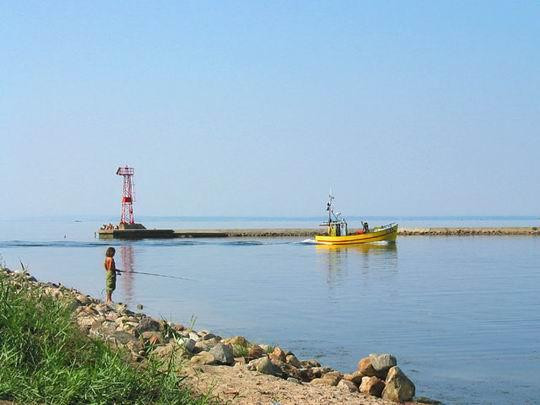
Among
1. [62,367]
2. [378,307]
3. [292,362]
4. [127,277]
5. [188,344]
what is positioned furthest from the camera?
[127,277]

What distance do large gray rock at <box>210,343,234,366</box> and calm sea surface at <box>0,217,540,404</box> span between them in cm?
190

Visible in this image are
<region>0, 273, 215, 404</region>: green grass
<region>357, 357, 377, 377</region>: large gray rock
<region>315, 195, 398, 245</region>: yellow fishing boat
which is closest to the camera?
<region>0, 273, 215, 404</region>: green grass

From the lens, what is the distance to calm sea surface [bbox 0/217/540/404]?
14.6m

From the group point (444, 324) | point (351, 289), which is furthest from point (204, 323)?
point (351, 289)

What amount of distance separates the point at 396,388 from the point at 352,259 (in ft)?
137

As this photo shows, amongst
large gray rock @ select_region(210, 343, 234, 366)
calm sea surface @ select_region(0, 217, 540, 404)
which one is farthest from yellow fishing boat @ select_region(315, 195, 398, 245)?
large gray rock @ select_region(210, 343, 234, 366)

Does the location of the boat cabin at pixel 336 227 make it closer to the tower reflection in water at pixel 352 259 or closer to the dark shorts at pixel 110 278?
the tower reflection in water at pixel 352 259

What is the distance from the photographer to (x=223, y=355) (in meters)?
9.89

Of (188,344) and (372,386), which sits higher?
(188,344)

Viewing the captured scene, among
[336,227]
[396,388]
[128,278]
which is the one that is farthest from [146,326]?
[336,227]

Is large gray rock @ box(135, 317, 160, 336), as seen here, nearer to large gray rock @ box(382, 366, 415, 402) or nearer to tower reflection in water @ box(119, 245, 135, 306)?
large gray rock @ box(382, 366, 415, 402)

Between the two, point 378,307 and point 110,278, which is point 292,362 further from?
point 378,307

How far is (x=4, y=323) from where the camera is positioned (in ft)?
26.1

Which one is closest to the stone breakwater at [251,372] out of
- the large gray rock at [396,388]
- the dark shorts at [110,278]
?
the large gray rock at [396,388]
